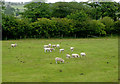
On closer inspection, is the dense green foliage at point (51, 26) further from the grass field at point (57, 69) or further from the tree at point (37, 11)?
the grass field at point (57, 69)

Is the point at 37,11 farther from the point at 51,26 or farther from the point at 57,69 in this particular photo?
the point at 57,69

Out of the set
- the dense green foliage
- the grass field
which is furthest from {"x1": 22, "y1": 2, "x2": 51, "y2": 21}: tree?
the grass field

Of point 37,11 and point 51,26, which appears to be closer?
point 51,26

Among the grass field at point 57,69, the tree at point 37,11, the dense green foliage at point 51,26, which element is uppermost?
the tree at point 37,11

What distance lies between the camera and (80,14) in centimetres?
6375

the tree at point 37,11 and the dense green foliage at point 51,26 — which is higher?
the tree at point 37,11

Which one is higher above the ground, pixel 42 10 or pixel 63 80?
pixel 42 10

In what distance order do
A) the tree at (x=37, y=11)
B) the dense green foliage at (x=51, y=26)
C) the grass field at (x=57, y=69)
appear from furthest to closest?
the tree at (x=37, y=11) < the dense green foliage at (x=51, y=26) < the grass field at (x=57, y=69)

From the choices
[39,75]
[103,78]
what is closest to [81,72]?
[103,78]

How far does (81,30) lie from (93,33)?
3.90 m

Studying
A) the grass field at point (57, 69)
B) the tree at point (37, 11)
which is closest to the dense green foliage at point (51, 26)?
the tree at point (37, 11)

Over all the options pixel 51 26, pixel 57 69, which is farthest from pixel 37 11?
pixel 57 69

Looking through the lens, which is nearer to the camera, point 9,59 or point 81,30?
point 9,59

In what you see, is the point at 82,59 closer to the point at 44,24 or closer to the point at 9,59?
the point at 9,59
